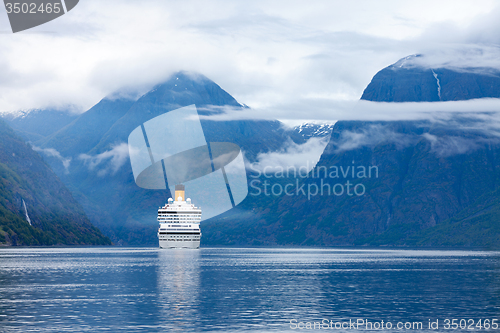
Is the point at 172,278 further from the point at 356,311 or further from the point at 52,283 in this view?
the point at 356,311

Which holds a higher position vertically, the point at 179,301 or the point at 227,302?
the point at 179,301

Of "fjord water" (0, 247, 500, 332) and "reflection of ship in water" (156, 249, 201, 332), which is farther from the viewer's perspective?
"fjord water" (0, 247, 500, 332)

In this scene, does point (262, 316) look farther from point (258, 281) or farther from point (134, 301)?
point (258, 281)

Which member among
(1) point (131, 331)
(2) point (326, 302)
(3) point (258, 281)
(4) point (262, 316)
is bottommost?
(3) point (258, 281)

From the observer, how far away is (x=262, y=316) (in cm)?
7644

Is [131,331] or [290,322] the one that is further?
[290,322]

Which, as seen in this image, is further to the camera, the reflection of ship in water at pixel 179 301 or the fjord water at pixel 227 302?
the fjord water at pixel 227 302

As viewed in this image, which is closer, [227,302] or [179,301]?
[227,302]

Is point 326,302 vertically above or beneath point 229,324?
beneath

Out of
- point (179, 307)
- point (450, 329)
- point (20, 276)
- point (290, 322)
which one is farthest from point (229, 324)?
point (20, 276)

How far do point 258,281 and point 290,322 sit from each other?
5760 centimetres

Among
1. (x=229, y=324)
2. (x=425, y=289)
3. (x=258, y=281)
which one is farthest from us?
(x=258, y=281)

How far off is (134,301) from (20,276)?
56.9 m

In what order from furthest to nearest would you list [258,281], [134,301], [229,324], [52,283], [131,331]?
[258,281], [52,283], [134,301], [229,324], [131,331]
